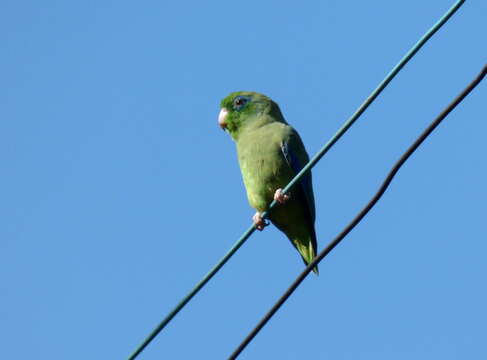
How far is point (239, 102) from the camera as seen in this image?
8.59 metres

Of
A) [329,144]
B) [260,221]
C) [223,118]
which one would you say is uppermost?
[223,118]

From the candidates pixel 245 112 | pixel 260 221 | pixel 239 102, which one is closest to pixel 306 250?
pixel 260 221

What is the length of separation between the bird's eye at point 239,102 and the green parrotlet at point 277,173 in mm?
209

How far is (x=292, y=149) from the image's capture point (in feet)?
25.0

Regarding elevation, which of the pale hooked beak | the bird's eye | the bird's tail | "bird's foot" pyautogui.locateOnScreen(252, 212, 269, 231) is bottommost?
"bird's foot" pyautogui.locateOnScreen(252, 212, 269, 231)

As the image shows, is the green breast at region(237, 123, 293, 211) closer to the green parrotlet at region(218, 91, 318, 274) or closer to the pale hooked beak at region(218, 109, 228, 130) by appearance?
the green parrotlet at region(218, 91, 318, 274)

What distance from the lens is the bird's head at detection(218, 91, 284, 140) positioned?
27.3 feet

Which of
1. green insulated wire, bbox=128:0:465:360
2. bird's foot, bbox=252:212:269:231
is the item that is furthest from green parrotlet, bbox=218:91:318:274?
green insulated wire, bbox=128:0:465:360

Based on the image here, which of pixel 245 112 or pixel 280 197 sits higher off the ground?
pixel 245 112

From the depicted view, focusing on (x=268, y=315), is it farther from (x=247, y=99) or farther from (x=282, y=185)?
(x=247, y=99)

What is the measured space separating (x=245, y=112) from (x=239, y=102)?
19cm

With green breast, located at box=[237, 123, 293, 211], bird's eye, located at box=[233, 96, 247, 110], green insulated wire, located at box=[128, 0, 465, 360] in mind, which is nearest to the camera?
green insulated wire, located at box=[128, 0, 465, 360]

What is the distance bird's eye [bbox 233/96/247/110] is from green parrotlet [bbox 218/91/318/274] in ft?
0.69

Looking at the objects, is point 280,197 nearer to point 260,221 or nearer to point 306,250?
point 260,221
